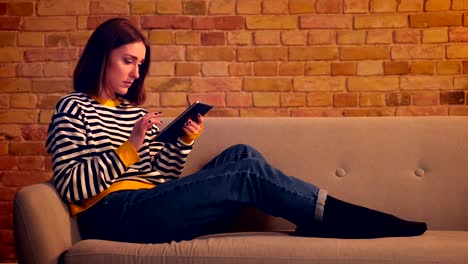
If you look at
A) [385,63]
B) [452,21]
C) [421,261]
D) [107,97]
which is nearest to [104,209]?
[107,97]

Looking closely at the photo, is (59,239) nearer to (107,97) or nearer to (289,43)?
(107,97)

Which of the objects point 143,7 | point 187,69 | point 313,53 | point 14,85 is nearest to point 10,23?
point 14,85

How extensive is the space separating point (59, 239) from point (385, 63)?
1675mm

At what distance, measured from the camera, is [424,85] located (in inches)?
98.0

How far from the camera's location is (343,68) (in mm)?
2516

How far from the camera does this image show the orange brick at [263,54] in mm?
2531

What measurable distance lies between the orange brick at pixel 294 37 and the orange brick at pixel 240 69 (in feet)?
0.67

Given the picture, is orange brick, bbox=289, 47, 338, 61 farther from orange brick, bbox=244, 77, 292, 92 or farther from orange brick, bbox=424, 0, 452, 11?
orange brick, bbox=424, 0, 452, 11

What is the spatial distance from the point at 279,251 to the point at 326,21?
139 centimetres

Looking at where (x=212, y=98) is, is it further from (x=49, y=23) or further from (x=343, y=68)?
(x=49, y=23)

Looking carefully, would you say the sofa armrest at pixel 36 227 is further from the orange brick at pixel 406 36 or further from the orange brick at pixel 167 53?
the orange brick at pixel 406 36

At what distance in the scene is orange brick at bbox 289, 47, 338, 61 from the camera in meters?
2.52

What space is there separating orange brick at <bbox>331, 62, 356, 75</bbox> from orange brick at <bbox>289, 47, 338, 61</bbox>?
0.12 feet

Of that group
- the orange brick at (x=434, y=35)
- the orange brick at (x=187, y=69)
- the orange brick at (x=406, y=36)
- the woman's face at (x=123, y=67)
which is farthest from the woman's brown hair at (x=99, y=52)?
the orange brick at (x=434, y=35)
